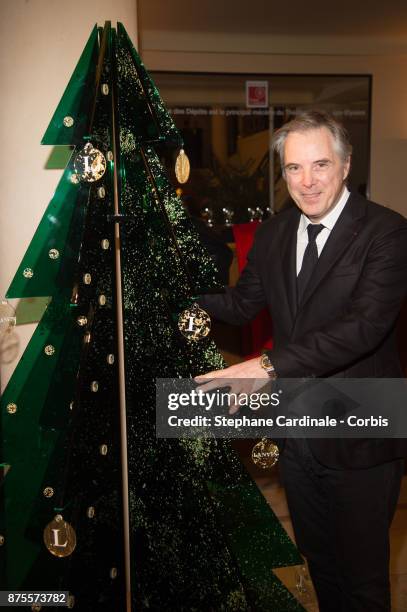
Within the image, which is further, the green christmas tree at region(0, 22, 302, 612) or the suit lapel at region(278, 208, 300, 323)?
the suit lapel at region(278, 208, 300, 323)

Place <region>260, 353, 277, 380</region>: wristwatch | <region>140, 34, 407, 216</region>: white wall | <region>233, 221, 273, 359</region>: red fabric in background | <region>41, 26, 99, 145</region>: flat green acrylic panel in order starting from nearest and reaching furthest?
1. <region>41, 26, 99, 145</region>: flat green acrylic panel
2. <region>260, 353, 277, 380</region>: wristwatch
3. <region>233, 221, 273, 359</region>: red fabric in background
4. <region>140, 34, 407, 216</region>: white wall

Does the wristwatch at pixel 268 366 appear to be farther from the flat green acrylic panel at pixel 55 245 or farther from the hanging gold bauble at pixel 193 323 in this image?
the flat green acrylic panel at pixel 55 245

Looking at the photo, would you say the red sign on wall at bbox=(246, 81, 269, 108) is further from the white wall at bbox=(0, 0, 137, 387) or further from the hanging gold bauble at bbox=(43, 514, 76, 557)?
the hanging gold bauble at bbox=(43, 514, 76, 557)

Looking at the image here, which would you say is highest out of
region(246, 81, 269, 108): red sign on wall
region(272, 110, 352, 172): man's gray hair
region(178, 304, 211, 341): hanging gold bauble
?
region(246, 81, 269, 108): red sign on wall

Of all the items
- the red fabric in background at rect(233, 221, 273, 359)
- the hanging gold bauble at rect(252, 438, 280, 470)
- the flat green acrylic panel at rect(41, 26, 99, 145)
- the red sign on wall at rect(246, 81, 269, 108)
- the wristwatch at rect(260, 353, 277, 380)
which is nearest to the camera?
the flat green acrylic panel at rect(41, 26, 99, 145)

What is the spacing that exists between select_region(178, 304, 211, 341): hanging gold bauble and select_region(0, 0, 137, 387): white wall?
14.8 inches

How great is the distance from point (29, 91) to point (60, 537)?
0.89m

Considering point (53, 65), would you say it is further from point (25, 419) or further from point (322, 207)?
point (25, 419)

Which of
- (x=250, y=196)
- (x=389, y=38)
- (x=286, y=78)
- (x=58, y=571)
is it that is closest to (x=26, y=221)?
(x=58, y=571)

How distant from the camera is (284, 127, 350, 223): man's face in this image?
132 cm

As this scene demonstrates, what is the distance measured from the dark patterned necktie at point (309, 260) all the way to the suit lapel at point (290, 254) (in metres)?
0.01

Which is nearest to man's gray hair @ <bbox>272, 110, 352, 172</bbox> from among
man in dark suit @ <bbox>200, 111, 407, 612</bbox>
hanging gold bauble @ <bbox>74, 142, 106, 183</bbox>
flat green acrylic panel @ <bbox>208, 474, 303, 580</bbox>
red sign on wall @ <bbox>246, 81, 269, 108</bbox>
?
man in dark suit @ <bbox>200, 111, 407, 612</bbox>

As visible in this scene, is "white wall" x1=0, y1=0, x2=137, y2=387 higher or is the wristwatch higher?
"white wall" x1=0, y1=0, x2=137, y2=387

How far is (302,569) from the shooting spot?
1.73m
